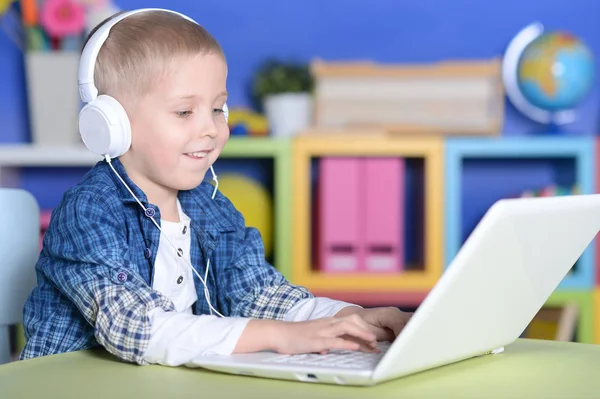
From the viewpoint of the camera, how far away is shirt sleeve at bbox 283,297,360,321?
4.03ft

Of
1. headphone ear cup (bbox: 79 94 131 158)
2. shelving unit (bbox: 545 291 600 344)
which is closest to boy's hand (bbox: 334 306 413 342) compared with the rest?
headphone ear cup (bbox: 79 94 131 158)

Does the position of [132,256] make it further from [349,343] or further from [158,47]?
[349,343]

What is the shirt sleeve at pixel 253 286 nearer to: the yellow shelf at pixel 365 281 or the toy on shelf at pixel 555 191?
the yellow shelf at pixel 365 281

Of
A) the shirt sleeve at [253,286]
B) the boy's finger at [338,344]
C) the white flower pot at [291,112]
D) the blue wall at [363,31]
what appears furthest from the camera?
the blue wall at [363,31]

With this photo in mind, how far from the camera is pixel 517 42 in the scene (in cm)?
288

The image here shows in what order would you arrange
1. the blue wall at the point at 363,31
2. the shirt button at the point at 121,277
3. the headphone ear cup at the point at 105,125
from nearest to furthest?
the shirt button at the point at 121,277
the headphone ear cup at the point at 105,125
the blue wall at the point at 363,31

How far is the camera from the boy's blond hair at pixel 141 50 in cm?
124

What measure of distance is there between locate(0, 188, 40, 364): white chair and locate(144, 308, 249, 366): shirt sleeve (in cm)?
37

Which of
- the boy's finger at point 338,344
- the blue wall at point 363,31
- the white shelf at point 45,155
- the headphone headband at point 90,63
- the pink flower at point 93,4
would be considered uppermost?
the pink flower at point 93,4

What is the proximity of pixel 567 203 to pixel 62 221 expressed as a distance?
0.59 m

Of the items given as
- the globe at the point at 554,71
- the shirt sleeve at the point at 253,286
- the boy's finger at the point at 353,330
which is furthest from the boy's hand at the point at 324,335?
the globe at the point at 554,71

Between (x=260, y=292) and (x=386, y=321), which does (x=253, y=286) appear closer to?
(x=260, y=292)

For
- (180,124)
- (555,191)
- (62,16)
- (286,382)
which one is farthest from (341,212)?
(286,382)

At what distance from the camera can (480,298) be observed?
0.88 m
